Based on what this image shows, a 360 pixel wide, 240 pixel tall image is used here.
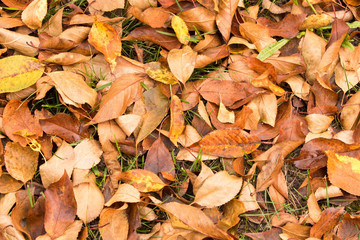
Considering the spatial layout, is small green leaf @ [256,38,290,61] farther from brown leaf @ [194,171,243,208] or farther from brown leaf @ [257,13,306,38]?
brown leaf @ [194,171,243,208]

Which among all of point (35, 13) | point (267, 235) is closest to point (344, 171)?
point (267, 235)

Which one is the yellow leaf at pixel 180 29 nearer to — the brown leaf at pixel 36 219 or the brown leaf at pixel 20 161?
the brown leaf at pixel 20 161

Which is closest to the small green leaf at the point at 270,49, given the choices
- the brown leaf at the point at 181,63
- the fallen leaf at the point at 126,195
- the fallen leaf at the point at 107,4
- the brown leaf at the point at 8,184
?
the brown leaf at the point at 181,63

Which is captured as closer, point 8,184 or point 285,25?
point 8,184

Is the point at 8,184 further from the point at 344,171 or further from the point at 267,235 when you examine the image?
the point at 344,171

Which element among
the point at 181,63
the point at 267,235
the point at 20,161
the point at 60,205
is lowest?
the point at 267,235

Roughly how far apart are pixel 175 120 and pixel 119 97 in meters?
0.25

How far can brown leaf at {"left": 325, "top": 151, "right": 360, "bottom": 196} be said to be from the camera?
1533 millimetres

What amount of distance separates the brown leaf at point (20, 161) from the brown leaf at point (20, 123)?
1.4 inches

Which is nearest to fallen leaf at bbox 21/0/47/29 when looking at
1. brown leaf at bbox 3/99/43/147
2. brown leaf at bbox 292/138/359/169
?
brown leaf at bbox 3/99/43/147

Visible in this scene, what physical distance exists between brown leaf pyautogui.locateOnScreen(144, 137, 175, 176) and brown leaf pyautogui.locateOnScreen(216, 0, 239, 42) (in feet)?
1.80

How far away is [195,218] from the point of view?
145 cm

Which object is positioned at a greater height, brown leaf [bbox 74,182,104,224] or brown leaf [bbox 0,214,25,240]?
brown leaf [bbox 74,182,104,224]

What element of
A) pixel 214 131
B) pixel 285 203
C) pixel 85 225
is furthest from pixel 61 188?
pixel 285 203
